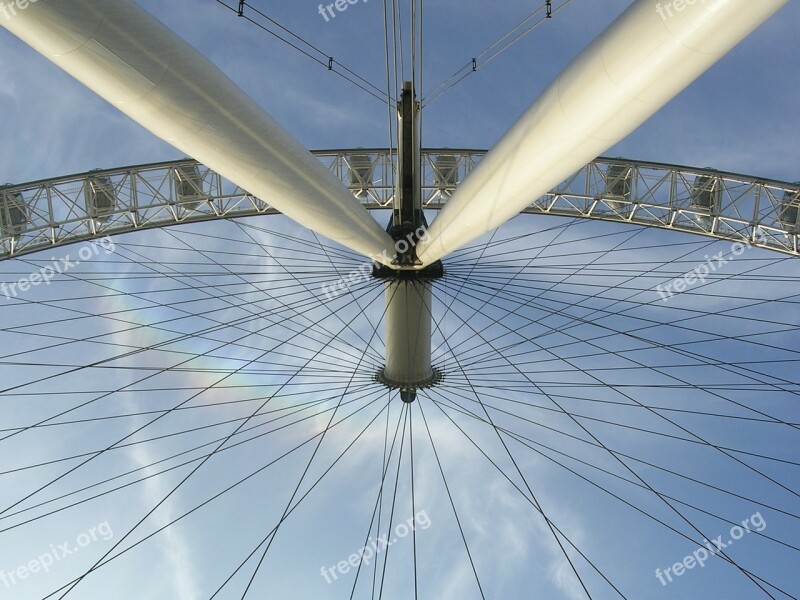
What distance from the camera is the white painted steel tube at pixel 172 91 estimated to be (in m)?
4.57

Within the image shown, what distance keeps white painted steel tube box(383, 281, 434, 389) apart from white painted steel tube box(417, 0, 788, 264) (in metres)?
7.46

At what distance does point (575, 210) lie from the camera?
67.6 ft

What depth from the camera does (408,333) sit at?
50.8 ft

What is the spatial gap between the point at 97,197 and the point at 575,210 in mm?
15729

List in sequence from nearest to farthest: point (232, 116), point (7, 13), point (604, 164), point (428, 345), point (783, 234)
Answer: point (7, 13) → point (232, 116) → point (428, 345) → point (783, 234) → point (604, 164)

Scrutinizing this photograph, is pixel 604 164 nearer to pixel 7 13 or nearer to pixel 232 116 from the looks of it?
pixel 232 116

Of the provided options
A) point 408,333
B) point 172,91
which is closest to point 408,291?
point 408,333

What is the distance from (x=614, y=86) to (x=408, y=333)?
10.9 metres

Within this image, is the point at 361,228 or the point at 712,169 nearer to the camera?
the point at 361,228

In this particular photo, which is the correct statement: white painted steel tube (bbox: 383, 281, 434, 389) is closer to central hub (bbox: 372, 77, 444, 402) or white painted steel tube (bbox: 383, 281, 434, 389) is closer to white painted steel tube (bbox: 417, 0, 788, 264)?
central hub (bbox: 372, 77, 444, 402)

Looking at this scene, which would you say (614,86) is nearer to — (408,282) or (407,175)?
(408,282)

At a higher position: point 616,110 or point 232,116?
point 232,116

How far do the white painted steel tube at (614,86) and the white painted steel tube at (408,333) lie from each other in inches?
294

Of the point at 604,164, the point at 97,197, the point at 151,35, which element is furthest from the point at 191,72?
the point at 604,164
